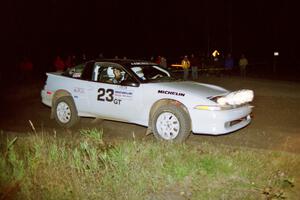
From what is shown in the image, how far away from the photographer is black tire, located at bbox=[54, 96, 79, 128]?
372 inches

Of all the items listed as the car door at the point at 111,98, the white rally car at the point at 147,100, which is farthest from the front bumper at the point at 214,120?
the car door at the point at 111,98

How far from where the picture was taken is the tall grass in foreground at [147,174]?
5.05m

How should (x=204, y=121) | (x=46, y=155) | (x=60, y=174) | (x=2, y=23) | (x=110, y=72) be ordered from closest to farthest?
(x=60, y=174) < (x=46, y=155) < (x=204, y=121) < (x=110, y=72) < (x=2, y=23)

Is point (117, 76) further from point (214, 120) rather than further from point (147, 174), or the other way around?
point (147, 174)

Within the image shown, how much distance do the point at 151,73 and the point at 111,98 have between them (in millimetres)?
1021

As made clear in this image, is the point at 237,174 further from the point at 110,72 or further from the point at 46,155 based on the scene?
the point at 110,72

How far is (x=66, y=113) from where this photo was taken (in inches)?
376

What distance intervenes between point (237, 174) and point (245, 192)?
57 cm

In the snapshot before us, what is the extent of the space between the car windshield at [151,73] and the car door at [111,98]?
273 mm

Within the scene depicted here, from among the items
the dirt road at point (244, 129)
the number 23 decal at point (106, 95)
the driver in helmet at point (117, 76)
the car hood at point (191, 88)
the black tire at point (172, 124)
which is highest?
the driver in helmet at point (117, 76)

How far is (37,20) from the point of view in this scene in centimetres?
6256

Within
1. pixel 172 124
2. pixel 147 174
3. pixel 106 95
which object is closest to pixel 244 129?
pixel 172 124

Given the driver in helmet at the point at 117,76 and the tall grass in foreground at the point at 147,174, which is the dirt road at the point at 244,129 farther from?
the tall grass in foreground at the point at 147,174

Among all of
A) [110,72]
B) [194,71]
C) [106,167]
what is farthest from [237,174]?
[194,71]
